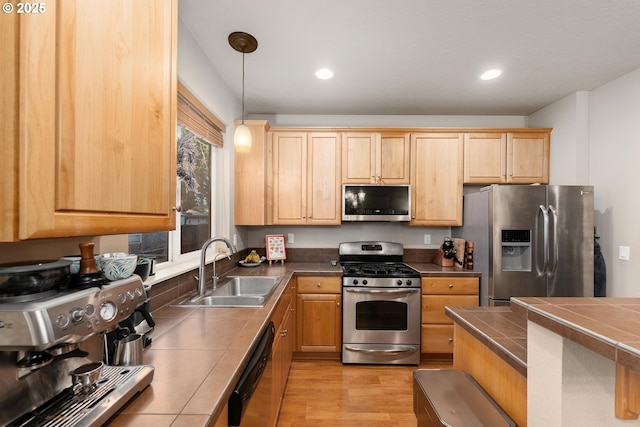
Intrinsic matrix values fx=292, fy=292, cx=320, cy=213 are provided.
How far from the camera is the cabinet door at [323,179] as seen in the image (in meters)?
3.25

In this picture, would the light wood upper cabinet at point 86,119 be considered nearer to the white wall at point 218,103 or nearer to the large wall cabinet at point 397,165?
the white wall at point 218,103

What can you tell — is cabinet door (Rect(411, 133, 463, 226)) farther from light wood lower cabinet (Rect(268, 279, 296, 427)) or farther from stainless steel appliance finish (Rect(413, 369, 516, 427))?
stainless steel appliance finish (Rect(413, 369, 516, 427))

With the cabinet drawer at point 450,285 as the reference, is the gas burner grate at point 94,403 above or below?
above

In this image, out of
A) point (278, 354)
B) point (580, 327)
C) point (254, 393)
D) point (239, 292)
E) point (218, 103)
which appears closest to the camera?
point (580, 327)

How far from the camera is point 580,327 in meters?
0.73

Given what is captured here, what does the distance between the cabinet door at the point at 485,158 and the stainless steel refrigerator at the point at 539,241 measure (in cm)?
55

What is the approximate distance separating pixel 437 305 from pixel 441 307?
0.14ft

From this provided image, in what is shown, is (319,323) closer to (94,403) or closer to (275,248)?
(275,248)

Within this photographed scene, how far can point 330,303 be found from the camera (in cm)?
292

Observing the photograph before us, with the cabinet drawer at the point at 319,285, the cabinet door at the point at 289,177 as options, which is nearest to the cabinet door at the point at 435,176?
the cabinet drawer at the point at 319,285

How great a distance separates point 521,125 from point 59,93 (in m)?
4.27

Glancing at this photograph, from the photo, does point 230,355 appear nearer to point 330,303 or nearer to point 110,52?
point 110,52

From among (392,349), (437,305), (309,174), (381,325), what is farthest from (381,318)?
(309,174)

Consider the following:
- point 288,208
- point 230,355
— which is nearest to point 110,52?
point 230,355
